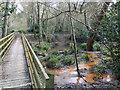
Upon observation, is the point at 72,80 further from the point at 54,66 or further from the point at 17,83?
the point at 17,83

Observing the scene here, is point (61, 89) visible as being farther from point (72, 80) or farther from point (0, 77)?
point (0, 77)

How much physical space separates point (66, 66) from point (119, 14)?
7.83m

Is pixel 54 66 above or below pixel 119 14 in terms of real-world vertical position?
below

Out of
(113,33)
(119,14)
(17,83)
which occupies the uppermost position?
(119,14)

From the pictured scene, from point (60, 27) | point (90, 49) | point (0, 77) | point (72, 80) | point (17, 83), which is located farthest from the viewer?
point (60, 27)

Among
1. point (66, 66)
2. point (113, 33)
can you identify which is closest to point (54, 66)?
point (66, 66)

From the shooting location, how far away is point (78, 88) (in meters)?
6.32

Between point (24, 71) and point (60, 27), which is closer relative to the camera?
point (24, 71)

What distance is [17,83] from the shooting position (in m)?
3.80

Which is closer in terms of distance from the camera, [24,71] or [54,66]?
[24,71]

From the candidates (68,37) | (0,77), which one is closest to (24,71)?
(0,77)

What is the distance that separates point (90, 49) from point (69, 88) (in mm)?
11295

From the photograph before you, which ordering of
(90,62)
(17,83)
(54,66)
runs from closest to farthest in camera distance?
(17,83), (54,66), (90,62)

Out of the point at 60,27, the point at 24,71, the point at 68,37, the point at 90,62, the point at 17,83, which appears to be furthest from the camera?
the point at 60,27
